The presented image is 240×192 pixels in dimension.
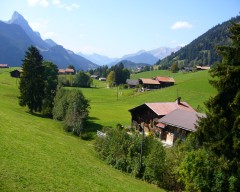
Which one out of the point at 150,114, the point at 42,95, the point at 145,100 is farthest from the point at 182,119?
the point at 145,100

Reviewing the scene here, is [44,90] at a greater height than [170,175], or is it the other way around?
[44,90]

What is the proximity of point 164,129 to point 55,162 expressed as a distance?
110 feet

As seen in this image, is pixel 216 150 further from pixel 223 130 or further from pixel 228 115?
pixel 228 115

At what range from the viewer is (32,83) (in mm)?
71250

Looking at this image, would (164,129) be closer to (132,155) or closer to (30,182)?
(132,155)

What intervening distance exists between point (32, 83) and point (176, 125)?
32.8 metres

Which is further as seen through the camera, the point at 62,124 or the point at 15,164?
the point at 62,124

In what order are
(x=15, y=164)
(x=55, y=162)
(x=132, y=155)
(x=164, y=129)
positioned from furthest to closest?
(x=164, y=129), (x=132, y=155), (x=55, y=162), (x=15, y=164)

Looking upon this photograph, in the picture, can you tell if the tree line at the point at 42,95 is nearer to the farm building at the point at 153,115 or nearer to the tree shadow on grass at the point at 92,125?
the tree shadow on grass at the point at 92,125

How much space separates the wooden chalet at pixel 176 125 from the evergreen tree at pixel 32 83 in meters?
26.7

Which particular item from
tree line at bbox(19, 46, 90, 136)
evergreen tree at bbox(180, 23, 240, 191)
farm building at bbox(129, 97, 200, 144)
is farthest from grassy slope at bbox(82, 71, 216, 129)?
evergreen tree at bbox(180, 23, 240, 191)

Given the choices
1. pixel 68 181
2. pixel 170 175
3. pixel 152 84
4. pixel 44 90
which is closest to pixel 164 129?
pixel 170 175

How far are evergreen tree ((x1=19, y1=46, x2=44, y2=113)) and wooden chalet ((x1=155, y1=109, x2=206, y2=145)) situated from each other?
2670 cm

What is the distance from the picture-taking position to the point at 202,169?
29109 mm
